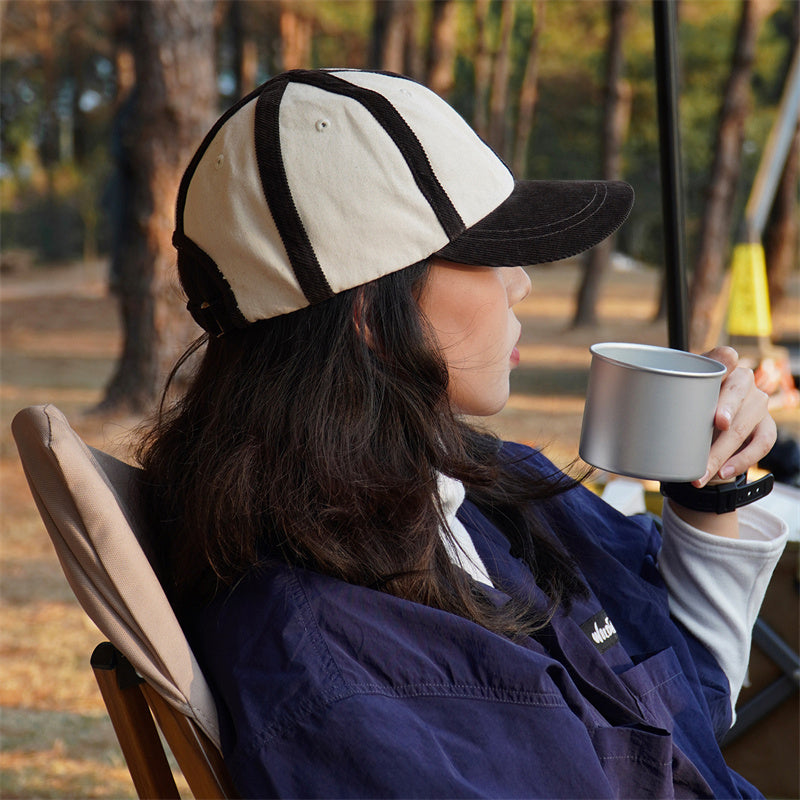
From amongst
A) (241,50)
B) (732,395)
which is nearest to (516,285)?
(732,395)

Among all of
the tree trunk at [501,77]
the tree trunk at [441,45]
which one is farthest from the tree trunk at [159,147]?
the tree trunk at [501,77]

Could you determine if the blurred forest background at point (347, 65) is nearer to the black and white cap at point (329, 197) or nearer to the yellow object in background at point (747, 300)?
the yellow object in background at point (747, 300)

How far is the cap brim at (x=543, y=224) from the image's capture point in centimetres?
121

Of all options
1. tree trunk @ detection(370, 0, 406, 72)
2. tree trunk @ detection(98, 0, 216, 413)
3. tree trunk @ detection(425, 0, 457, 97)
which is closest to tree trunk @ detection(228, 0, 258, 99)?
tree trunk @ detection(370, 0, 406, 72)

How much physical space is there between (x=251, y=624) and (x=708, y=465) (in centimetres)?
65

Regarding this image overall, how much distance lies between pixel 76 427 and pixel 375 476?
19.9 feet

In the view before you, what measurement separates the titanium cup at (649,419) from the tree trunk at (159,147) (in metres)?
5.07

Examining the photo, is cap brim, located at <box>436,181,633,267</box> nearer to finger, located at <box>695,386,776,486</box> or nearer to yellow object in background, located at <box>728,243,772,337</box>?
finger, located at <box>695,386,776,486</box>

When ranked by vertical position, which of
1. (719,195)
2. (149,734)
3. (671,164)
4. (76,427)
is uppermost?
(671,164)

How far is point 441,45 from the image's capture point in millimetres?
10008

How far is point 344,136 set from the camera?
3.68ft

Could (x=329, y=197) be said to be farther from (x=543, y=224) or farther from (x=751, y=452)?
(x=751, y=452)

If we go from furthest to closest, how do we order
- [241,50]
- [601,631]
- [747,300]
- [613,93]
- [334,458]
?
1. [241,50]
2. [613,93]
3. [747,300]
4. [601,631]
5. [334,458]

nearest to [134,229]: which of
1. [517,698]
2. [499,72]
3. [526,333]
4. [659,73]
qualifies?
[659,73]
